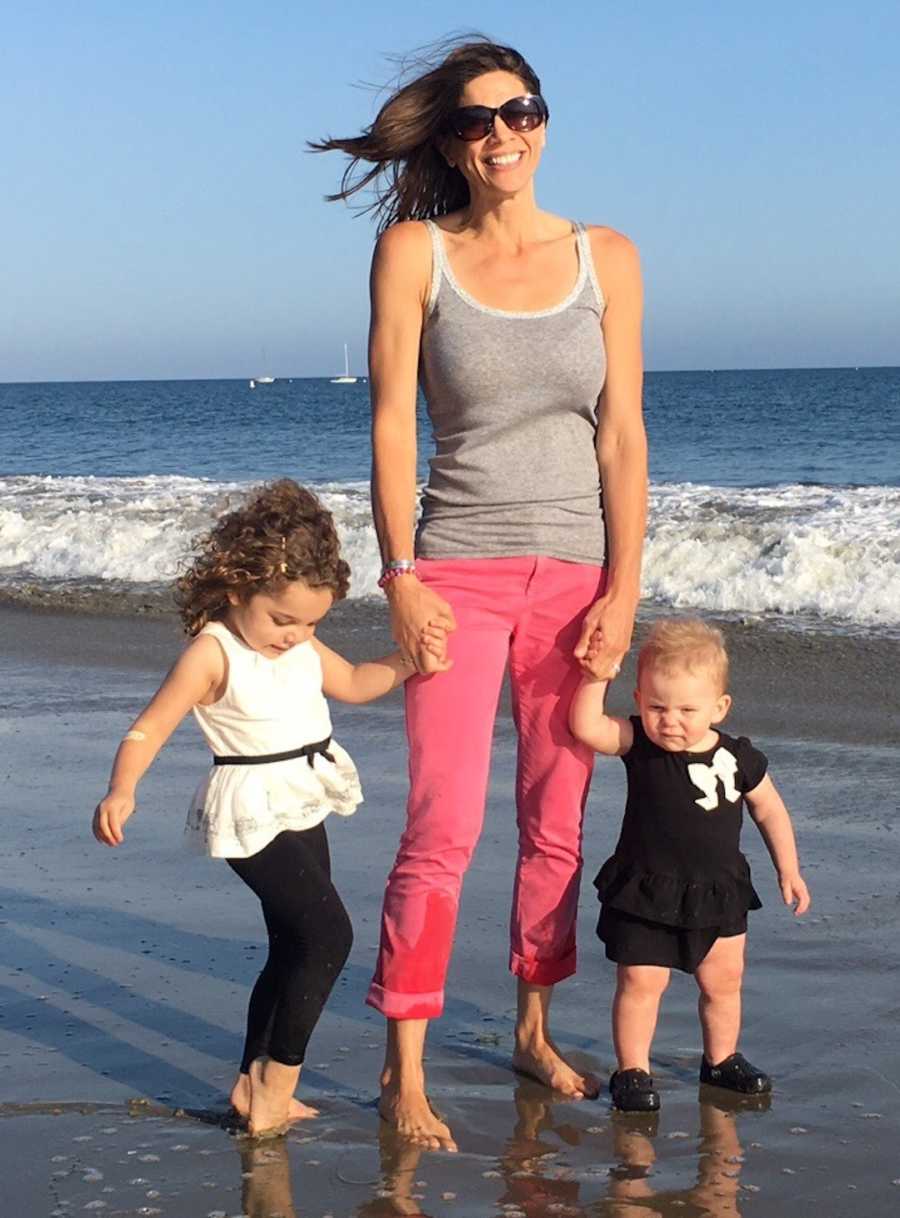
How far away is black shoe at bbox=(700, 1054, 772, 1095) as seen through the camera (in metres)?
3.18

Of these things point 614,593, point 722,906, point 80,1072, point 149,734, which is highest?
point 614,593

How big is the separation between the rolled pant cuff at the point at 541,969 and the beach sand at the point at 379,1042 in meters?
0.22

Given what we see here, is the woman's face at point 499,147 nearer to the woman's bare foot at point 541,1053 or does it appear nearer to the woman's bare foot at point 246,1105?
the woman's bare foot at point 541,1053

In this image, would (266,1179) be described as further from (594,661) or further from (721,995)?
(594,661)

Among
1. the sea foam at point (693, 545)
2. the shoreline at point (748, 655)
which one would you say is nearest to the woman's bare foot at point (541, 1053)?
the shoreline at point (748, 655)

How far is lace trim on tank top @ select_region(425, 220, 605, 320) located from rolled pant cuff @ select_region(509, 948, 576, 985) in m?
1.33

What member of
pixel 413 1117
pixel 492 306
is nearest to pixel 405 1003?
pixel 413 1117

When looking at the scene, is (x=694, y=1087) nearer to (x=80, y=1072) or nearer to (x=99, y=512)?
(x=80, y=1072)

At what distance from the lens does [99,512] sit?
44.5ft

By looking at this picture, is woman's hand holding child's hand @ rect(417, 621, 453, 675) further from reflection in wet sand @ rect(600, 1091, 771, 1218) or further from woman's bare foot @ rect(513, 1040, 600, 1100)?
reflection in wet sand @ rect(600, 1091, 771, 1218)

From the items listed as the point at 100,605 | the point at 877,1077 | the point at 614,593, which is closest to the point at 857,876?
the point at 877,1077

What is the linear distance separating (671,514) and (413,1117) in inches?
366

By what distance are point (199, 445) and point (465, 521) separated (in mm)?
35954

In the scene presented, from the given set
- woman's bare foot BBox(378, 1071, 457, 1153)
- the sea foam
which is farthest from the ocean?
woman's bare foot BBox(378, 1071, 457, 1153)
